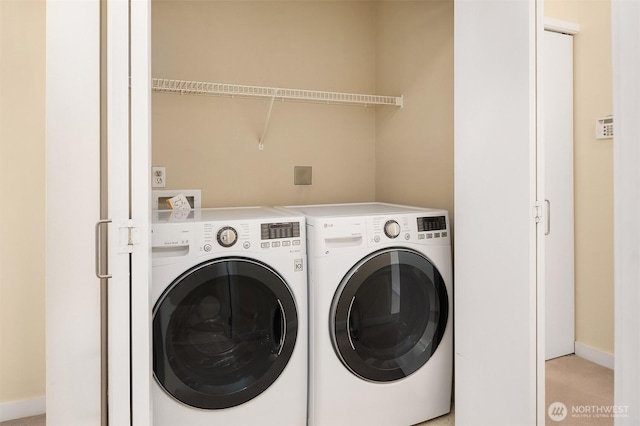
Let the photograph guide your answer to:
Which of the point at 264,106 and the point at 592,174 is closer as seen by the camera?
the point at 592,174

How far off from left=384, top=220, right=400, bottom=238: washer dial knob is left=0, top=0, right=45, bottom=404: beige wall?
1272 millimetres

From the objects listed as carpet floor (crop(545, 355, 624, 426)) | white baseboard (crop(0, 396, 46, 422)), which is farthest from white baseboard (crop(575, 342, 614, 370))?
white baseboard (crop(0, 396, 46, 422))

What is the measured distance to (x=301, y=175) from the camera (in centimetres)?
258

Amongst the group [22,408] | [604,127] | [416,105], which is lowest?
[22,408]

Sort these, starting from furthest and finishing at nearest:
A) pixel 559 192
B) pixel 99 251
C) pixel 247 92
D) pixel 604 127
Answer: pixel 247 92, pixel 559 192, pixel 604 127, pixel 99 251

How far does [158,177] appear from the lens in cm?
221

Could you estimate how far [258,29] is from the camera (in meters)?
2.44

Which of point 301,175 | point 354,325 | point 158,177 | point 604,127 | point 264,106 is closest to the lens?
point 604,127

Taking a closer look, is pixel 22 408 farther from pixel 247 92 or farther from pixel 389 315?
pixel 247 92

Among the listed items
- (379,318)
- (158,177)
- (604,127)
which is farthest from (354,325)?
(158,177)

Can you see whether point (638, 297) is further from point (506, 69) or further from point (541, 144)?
point (506, 69)

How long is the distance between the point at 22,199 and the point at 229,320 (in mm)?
823

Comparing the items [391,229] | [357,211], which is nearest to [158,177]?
[357,211]

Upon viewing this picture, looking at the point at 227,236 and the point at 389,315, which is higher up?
the point at 227,236
